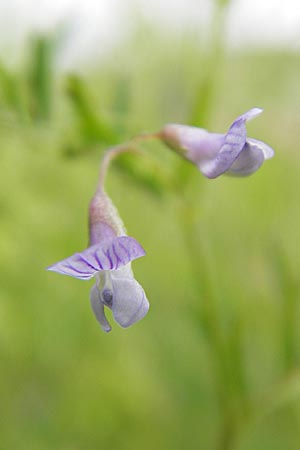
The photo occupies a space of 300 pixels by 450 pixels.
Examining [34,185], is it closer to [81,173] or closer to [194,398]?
[81,173]

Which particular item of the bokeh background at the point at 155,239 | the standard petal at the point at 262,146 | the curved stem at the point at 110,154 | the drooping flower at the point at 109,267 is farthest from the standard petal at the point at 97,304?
the bokeh background at the point at 155,239

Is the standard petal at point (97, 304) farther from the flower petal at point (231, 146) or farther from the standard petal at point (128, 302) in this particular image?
the flower petal at point (231, 146)

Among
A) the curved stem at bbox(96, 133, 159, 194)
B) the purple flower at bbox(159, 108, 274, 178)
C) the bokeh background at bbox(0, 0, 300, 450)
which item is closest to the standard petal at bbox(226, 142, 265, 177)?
the purple flower at bbox(159, 108, 274, 178)

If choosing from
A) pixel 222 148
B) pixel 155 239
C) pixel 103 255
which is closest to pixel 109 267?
pixel 103 255

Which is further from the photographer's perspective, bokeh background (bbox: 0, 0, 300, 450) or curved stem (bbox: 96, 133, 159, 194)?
bokeh background (bbox: 0, 0, 300, 450)

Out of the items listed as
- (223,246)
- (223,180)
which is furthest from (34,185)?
(223,180)

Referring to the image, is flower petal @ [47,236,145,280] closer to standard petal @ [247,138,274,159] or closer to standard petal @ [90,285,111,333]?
standard petal @ [90,285,111,333]

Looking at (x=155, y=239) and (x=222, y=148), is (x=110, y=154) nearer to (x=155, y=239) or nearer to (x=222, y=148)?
(x=222, y=148)
